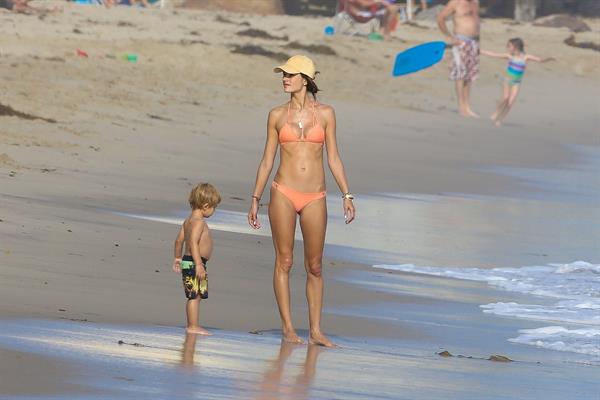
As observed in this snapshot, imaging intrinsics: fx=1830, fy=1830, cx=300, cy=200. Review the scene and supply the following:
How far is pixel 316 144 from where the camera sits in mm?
8539

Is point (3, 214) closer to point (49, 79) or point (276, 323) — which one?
point (276, 323)

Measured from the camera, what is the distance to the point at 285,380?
6797mm

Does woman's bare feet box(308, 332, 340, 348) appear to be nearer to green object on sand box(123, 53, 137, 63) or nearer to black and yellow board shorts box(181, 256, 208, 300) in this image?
black and yellow board shorts box(181, 256, 208, 300)

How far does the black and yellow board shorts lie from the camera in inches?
321

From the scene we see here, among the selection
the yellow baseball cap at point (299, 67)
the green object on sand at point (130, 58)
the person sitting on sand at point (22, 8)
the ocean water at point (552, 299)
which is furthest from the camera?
the person sitting on sand at point (22, 8)

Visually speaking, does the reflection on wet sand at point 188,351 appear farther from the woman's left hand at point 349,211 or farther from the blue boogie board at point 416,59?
the blue boogie board at point 416,59

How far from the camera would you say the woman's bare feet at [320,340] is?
26.3 feet

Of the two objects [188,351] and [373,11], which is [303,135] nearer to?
[188,351]

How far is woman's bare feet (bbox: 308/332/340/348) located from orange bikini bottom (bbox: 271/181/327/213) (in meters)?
0.66

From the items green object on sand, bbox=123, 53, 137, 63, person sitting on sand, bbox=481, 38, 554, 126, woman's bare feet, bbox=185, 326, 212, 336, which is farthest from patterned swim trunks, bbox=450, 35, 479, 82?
woman's bare feet, bbox=185, 326, 212, 336

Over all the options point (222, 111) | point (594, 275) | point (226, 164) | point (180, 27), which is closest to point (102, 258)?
point (594, 275)

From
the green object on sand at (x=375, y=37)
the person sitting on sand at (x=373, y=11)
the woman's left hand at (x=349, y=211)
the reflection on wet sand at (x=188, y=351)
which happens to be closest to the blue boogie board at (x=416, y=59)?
the green object on sand at (x=375, y=37)

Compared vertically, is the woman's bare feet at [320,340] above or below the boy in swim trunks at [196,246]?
below

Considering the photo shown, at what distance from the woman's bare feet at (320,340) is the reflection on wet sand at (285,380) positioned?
0.16m
